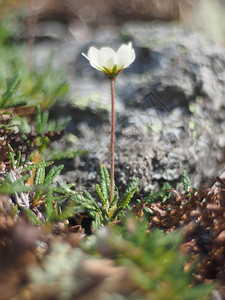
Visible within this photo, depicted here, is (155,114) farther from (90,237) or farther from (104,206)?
(90,237)

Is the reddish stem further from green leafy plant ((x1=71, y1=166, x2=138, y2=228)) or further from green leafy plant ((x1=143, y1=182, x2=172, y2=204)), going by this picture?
green leafy plant ((x1=143, y1=182, x2=172, y2=204))

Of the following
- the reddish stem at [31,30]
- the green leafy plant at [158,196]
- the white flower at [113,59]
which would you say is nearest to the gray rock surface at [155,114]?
the green leafy plant at [158,196]

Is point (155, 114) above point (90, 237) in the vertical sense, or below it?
above

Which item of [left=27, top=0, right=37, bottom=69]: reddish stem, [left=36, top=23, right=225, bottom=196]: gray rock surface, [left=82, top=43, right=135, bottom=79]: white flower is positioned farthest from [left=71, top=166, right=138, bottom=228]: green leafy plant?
[left=27, top=0, right=37, bottom=69]: reddish stem

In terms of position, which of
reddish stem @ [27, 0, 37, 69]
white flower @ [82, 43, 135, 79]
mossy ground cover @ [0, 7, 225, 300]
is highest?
reddish stem @ [27, 0, 37, 69]

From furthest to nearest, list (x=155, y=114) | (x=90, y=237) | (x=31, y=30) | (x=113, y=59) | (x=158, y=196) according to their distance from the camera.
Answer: (x=31, y=30) < (x=155, y=114) < (x=158, y=196) < (x=113, y=59) < (x=90, y=237)

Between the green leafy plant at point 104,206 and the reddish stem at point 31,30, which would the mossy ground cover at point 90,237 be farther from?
the reddish stem at point 31,30

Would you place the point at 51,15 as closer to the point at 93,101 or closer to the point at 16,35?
the point at 16,35

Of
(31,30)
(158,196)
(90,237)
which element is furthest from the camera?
(31,30)

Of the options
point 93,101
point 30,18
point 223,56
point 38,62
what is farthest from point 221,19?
point 93,101

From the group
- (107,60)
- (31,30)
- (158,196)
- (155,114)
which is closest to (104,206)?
(158,196)
